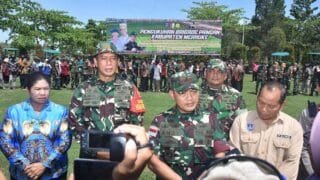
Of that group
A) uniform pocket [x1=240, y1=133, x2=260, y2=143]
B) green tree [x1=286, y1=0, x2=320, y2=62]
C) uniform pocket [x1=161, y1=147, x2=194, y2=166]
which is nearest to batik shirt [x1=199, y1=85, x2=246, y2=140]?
uniform pocket [x1=240, y1=133, x2=260, y2=143]

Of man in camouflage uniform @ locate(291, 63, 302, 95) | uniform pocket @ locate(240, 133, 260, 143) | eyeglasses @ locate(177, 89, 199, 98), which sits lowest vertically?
man in camouflage uniform @ locate(291, 63, 302, 95)

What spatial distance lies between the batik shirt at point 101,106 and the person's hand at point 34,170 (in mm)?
504

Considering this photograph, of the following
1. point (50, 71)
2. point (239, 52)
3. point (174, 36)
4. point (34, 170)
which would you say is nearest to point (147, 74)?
point (50, 71)

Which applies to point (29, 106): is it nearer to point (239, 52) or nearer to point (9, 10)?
point (9, 10)

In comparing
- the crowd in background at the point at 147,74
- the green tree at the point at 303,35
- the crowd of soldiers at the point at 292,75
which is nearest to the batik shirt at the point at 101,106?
the crowd in background at the point at 147,74

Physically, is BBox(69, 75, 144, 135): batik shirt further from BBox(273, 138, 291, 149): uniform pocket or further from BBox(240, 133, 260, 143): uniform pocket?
BBox(273, 138, 291, 149): uniform pocket

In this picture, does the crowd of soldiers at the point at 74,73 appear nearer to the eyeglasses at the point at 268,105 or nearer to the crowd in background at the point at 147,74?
the crowd in background at the point at 147,74

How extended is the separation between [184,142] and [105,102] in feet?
4.03

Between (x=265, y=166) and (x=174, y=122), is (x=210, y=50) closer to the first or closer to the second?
(x=174, y=122)

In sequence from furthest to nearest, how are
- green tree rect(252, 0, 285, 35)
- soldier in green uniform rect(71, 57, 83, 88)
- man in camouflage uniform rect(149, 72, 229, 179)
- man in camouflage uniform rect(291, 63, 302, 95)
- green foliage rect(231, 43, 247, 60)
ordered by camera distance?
green tree rect(252, 0, 285, 35) < green foliage rect(231, 43, 247, 60) < soldier in green uniform rect(71, 57, 83, 88) < man in camouflage uniform rect(291, 63, 302, 95) < man in camouflage uniform rect(149, 72, 229, 179)

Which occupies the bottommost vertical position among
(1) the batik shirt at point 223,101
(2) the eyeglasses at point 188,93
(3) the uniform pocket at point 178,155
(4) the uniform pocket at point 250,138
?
(3) the uniform pocket at point 178,155

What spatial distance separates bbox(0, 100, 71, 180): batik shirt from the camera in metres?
4.37

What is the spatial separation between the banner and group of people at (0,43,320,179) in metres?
25.8

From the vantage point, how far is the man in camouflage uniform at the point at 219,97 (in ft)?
16.5
